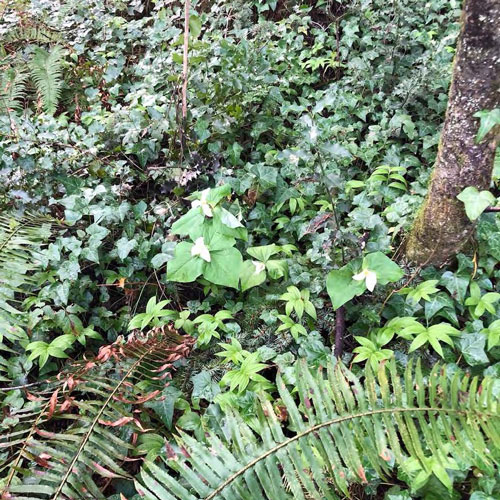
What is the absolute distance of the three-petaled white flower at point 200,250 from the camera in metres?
2.34

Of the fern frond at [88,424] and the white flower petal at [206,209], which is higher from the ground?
the white flower petal at [206,209]

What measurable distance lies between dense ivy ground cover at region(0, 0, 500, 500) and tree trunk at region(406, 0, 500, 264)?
14 centimetres

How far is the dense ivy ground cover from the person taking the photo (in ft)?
7.06

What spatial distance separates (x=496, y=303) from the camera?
221cm

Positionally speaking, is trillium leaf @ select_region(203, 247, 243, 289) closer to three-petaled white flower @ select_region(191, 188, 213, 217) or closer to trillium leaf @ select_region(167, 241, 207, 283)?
trillium leaf @ select_region(167, 241, 207, 283)

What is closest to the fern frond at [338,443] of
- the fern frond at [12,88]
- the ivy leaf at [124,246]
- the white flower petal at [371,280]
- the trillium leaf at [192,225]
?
the white flower petal at [371,280]

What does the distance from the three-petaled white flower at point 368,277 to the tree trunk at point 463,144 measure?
1.48ft

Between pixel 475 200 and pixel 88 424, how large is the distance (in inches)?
78.5

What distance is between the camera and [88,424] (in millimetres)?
1868

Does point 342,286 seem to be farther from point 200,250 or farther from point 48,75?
point 48,75

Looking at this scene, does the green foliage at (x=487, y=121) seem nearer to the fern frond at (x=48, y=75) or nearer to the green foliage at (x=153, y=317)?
the green foliage at (x=153, y=317)

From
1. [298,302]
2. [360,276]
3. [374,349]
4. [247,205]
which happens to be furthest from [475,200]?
[247,205]

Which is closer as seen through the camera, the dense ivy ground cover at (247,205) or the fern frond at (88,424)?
the fern frond at (88,424)

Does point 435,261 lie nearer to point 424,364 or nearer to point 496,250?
point 496,250
